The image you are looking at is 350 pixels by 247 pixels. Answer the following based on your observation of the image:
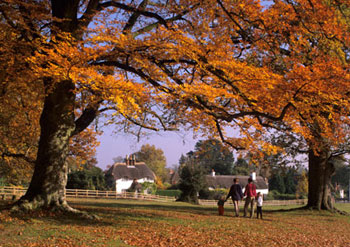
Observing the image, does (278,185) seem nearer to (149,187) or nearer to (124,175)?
(149,187)

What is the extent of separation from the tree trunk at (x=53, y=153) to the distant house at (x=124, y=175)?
51.6 metres

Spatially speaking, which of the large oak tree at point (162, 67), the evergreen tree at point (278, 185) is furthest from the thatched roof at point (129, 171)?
the large oak tree at point (162, 67)

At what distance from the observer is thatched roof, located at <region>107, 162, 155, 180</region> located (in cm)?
6378

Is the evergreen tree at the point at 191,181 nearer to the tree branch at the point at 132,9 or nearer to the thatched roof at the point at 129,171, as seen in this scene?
the tree branch at the point at 132,9

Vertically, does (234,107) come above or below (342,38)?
below

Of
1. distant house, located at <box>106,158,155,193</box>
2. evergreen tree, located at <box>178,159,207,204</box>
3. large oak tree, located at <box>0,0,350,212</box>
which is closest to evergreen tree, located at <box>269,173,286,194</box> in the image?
Result: distant house, located at <box>106,158,155,193</box>

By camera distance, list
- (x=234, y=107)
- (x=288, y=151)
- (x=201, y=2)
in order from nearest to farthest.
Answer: (x=201, y=2) → (x=234, y=107) → (x=288, y=151)

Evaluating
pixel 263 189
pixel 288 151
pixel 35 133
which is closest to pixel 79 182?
pixel 35 133

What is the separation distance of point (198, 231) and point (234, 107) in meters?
5.55

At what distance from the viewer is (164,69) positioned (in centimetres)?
1240

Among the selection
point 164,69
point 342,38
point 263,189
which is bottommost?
point 263,189

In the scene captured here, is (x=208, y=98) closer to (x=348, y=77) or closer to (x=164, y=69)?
(x=164, y=69)

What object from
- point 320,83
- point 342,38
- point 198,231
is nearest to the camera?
point 198,231

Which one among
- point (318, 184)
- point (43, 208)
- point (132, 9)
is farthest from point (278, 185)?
point (43, 208)
